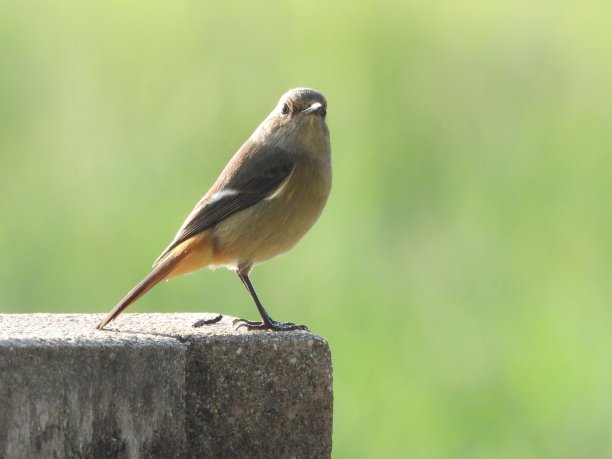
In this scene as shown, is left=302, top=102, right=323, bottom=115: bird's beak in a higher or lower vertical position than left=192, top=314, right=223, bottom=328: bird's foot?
higher

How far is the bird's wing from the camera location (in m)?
5.34

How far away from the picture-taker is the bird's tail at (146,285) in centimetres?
445

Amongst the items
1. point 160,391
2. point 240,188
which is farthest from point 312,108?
point 160,391

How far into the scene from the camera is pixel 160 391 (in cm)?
382

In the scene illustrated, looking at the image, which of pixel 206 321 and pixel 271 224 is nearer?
pixel 206 321

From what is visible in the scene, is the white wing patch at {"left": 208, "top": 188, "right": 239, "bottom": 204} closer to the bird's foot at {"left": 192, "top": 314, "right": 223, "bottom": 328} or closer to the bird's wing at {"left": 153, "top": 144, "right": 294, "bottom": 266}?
the bird's wing at {"left": 153, "top": 144, "right": 294, "bottom": 266}

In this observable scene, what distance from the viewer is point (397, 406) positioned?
668 centimetres

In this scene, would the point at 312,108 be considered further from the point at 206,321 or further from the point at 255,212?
the point at 206,321

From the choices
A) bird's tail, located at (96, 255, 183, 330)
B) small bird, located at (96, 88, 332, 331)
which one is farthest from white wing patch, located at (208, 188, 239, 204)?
bird's tail, located at (96, 255, 183, 330)

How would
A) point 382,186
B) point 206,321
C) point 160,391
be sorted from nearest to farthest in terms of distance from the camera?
point 160,391, point 206,321, point 382,186

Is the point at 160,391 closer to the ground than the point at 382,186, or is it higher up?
higher up

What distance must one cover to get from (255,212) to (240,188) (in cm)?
13

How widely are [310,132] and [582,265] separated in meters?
2.39

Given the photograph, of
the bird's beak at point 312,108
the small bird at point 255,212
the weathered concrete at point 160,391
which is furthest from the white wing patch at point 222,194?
the weathered concrete at point 160,391
